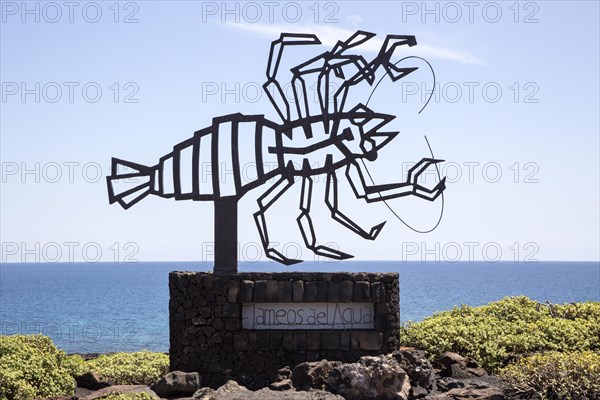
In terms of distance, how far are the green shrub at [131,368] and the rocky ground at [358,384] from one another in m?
1.94

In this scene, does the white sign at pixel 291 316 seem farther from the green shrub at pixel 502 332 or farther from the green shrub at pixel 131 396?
the green shrub at pixel 131 396

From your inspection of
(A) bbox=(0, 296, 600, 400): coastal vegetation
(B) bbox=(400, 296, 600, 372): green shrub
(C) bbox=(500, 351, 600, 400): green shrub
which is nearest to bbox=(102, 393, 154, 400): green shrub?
(A) bbox=(0, 296, 600, 400): coastal vegetation

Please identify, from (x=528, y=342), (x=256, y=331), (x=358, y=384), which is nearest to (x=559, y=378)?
(x=358, y=384)

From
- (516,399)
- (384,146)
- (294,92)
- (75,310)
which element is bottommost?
(75,310)

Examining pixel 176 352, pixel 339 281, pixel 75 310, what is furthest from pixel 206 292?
pixel 75 310

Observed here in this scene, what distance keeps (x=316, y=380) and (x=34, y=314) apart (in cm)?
4464

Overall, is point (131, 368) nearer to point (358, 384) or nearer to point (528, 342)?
point (358, 384)

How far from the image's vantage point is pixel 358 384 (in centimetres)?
899

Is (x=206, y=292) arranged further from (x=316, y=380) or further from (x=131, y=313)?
(x=131, y=313)

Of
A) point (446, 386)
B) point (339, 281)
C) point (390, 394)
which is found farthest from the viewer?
point (339, 281)

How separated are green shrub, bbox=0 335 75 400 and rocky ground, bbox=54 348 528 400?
2.77 feet

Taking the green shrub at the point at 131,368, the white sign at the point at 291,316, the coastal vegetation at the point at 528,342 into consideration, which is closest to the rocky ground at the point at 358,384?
the coastal vegetation at the point at 528,342

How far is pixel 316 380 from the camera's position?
933cm

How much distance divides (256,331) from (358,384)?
221 cm
